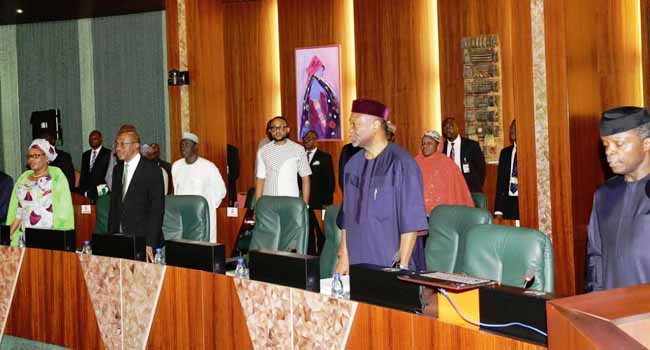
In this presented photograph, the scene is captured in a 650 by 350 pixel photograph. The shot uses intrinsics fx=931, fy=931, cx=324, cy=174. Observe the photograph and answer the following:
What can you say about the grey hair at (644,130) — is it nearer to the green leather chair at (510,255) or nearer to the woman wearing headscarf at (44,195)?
the green leather chair at (510,255)

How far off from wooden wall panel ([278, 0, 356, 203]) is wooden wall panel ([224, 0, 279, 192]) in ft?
1.00

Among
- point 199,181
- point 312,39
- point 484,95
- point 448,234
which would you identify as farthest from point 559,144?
point 312,39

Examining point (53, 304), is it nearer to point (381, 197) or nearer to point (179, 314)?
point (179, 314)

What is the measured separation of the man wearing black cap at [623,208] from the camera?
2.90 metres

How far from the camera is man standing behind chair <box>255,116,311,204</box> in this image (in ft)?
22.6

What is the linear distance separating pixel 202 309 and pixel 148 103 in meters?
8.43

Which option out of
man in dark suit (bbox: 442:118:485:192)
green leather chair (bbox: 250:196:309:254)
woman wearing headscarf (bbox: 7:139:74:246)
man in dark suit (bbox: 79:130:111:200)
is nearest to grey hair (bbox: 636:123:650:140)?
green leather chair (bbox: 250:196:309:254)

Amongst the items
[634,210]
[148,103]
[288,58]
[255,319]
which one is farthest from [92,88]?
[634,210]

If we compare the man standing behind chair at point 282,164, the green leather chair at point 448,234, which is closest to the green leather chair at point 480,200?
the man standing behind chair at point 282,164

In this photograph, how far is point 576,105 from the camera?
572 centimetres

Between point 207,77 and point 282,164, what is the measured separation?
2.08 meters

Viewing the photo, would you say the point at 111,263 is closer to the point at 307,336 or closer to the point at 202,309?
the point at 202,309

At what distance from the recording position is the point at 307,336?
3314 millimetres

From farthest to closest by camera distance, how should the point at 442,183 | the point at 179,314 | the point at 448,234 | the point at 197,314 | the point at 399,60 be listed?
the point at 399,60 < the point at 442,183 < the point at 448,234 < the point at 179,314 < the point at 197,314
